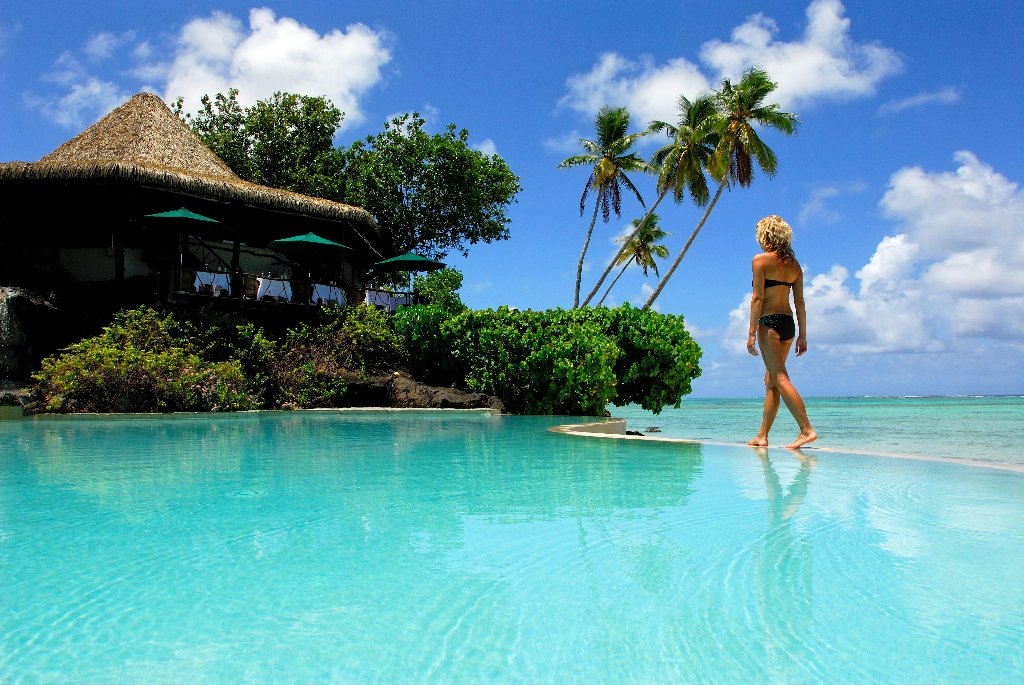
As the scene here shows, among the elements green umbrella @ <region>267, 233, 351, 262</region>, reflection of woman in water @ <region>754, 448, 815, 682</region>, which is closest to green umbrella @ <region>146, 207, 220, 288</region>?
green umbrella @ <region>267, 233, 351, 262</region>

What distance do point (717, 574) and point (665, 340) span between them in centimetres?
1374

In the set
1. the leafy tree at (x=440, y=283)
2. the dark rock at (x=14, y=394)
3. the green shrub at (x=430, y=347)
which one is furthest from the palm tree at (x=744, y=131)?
the dark rock at (x=14, y=394)

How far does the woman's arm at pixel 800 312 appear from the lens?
607cm

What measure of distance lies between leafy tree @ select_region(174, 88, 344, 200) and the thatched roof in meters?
8.45

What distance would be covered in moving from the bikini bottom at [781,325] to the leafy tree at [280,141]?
26.8 meters

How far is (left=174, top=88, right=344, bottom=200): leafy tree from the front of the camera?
31328 mm

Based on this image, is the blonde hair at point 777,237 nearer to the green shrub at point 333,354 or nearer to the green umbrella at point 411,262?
the green shrub at point 333,354

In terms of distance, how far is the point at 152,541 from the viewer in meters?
2.97

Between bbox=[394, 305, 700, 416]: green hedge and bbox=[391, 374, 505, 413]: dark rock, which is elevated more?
bbox=[394, 305, 700, 416]: green hedge

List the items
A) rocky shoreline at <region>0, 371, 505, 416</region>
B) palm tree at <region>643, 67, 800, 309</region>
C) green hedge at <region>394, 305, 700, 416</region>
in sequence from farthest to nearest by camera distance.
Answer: palm tree at <region>643, 67, 800, 309</region>
rocky shoreline at <region>0, 371, 505, 416</region>
green hedge at <region>394, 305, 700, 416</region>

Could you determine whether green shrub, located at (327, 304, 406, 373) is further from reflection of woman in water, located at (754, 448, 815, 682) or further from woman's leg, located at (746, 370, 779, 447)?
reflection of woman in water, located at (754, 448, 815, 682)

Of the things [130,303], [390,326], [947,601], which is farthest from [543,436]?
[130,303]

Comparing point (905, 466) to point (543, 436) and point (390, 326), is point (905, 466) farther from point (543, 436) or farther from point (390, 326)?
point (390, 326)

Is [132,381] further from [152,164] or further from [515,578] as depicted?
[515,578]
